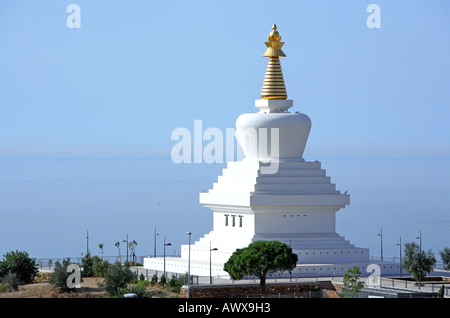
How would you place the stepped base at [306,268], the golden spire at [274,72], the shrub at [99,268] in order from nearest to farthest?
the stepped base at [306,268], the shrub at [99,268], the golden spire at [274,72]

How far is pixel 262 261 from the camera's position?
43.4m

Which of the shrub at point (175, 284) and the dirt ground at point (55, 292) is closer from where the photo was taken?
the dirt ground at point (55, 292)

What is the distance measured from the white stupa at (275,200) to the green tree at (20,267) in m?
5.01

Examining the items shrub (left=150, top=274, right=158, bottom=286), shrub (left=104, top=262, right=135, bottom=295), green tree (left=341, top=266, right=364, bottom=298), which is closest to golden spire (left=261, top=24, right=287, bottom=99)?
shrub (left=150, top=274, right=158, bottom=286)

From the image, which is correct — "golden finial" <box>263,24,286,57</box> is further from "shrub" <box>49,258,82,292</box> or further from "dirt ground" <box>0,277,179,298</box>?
"shrub" <box>49,258,82,292</box>

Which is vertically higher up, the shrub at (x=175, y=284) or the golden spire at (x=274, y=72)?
the golden spire at (x=274, y=72)

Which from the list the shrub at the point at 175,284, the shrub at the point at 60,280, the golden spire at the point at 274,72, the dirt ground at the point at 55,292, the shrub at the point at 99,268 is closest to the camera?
the dirt ground at the point at 55,292

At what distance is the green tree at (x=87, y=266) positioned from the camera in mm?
48875

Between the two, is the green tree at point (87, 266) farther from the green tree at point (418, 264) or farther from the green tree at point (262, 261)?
the green tree at point (418, 264)

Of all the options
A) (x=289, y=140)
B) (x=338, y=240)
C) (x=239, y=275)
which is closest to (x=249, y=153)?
(x=289, y=140)

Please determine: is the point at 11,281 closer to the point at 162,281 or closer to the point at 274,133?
the point at 162,281

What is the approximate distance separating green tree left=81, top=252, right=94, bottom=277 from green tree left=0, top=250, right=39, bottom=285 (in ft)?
6.36

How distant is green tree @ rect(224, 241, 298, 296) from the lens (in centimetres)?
4341

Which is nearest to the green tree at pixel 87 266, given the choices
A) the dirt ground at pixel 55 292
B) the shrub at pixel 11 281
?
the dirt ground at pixel 55 292
